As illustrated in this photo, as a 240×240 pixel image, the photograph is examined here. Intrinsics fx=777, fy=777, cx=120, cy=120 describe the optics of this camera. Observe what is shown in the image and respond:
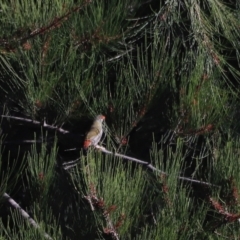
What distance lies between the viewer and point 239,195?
84.9 inches

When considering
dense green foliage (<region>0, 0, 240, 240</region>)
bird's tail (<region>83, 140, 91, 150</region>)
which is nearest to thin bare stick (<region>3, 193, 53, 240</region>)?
dense green foliage (<region>0, 0, 240, 240</region>)

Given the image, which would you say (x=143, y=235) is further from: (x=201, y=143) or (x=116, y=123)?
(x=201, y=143)

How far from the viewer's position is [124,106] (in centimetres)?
251

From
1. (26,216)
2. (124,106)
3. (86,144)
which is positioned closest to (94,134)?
(86,144)

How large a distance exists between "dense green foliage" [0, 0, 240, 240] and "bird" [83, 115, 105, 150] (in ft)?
0.09

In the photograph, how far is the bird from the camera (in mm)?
2531

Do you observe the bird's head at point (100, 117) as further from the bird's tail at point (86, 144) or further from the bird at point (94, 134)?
the bird's tail at point (86, 144)

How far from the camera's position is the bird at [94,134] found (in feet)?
8.30

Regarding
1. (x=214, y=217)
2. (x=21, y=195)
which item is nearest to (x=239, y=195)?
(x=214, y=217)

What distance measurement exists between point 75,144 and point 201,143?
529mm

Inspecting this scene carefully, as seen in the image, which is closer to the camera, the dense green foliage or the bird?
the dense green foliage

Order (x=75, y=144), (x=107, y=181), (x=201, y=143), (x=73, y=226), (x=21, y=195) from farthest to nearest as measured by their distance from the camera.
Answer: (x=21, y=195), (x=75, y=144), (x=201, y=143), (x=73, y=226), (x=107, y=181)

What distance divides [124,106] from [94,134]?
16 cm

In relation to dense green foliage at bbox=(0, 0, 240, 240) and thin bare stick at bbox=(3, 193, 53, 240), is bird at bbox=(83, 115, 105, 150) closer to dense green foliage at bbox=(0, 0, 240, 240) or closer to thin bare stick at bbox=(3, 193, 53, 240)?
dense green foliage at bbox=(0, 0, 240, 240)
